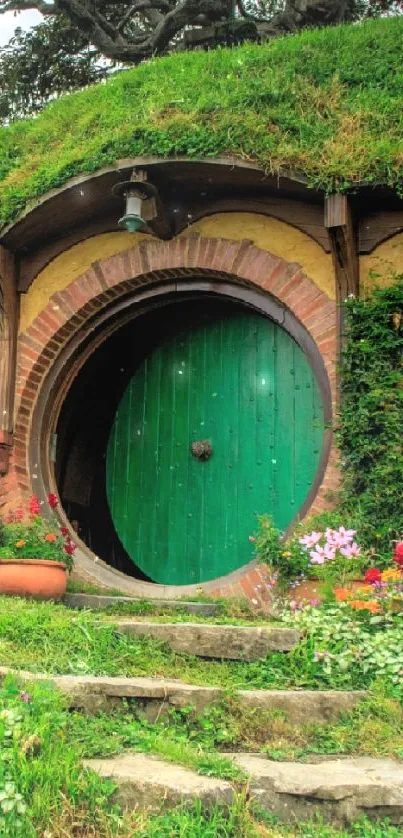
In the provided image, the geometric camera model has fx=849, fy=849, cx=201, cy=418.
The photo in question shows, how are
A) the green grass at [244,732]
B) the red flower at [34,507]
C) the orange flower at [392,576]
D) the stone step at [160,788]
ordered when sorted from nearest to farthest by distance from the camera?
1. the stone step at [160,788]
2. the green grass at [244,732]
3. the orange flower at [392,576]
4. the red flower at [34,507]

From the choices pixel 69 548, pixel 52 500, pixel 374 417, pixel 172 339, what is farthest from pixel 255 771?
pixel 172 339

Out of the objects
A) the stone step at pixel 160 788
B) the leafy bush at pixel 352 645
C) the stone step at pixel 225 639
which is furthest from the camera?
the stone step at pixel 225 639

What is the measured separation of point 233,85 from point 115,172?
39.2 inches

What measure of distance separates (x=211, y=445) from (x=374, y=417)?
1786 millimetres

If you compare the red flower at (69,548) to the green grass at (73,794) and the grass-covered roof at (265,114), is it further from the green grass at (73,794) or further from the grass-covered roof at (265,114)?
the green grass at (73,794)

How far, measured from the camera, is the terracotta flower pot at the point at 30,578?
5.09m

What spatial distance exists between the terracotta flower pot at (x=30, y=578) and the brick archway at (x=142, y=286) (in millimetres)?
926

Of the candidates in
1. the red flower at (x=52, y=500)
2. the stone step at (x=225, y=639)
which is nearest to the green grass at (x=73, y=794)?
the stone step at (x=225, y=639)

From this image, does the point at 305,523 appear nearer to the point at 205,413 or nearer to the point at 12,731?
the point at 205,413

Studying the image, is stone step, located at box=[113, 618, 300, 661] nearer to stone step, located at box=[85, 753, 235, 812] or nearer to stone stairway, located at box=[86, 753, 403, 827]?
stone stairway, located at box=[86, 753, 403, 827]

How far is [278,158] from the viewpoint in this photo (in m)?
5.39

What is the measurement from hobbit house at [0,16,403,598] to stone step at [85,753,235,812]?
3017 mm

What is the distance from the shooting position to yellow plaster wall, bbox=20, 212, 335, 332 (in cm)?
593

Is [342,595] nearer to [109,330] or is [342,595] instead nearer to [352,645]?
[352,645]
